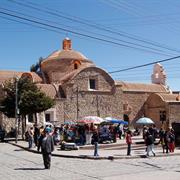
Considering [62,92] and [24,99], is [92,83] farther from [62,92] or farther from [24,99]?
[24,99]

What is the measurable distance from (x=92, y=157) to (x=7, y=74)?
1203 inches

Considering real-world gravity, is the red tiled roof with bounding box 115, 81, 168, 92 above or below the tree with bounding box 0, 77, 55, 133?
above

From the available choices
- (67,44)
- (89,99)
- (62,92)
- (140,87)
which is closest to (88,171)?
(62,92)

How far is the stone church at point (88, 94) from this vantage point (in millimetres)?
41500

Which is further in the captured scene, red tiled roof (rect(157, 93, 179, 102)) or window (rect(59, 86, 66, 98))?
red tiled roof (rect(157, 93, 179, 102))

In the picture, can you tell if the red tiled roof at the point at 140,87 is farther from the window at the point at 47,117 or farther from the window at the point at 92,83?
the window at the point at 47,117

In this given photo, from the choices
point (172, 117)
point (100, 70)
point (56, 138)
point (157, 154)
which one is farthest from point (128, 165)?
point (172, 117)

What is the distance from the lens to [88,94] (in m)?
43.1

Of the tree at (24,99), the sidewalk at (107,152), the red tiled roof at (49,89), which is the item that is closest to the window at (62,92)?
the red tiled roof at (49,89)

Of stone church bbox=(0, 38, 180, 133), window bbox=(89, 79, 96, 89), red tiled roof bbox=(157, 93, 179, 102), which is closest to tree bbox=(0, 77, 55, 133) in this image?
stone church bbox=(0, 38, 180, 133)

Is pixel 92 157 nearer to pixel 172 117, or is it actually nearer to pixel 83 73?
pixel 83 73

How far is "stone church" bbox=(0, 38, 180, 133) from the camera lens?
41500mm

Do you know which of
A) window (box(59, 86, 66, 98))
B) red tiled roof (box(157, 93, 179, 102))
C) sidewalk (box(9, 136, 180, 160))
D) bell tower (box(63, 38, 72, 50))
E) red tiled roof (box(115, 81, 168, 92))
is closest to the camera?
sidewalk (box(9, 136, 180, 160))

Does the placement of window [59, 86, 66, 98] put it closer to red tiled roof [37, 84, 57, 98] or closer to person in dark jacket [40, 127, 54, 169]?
red tiled roof [37, 84, 57, 98]
